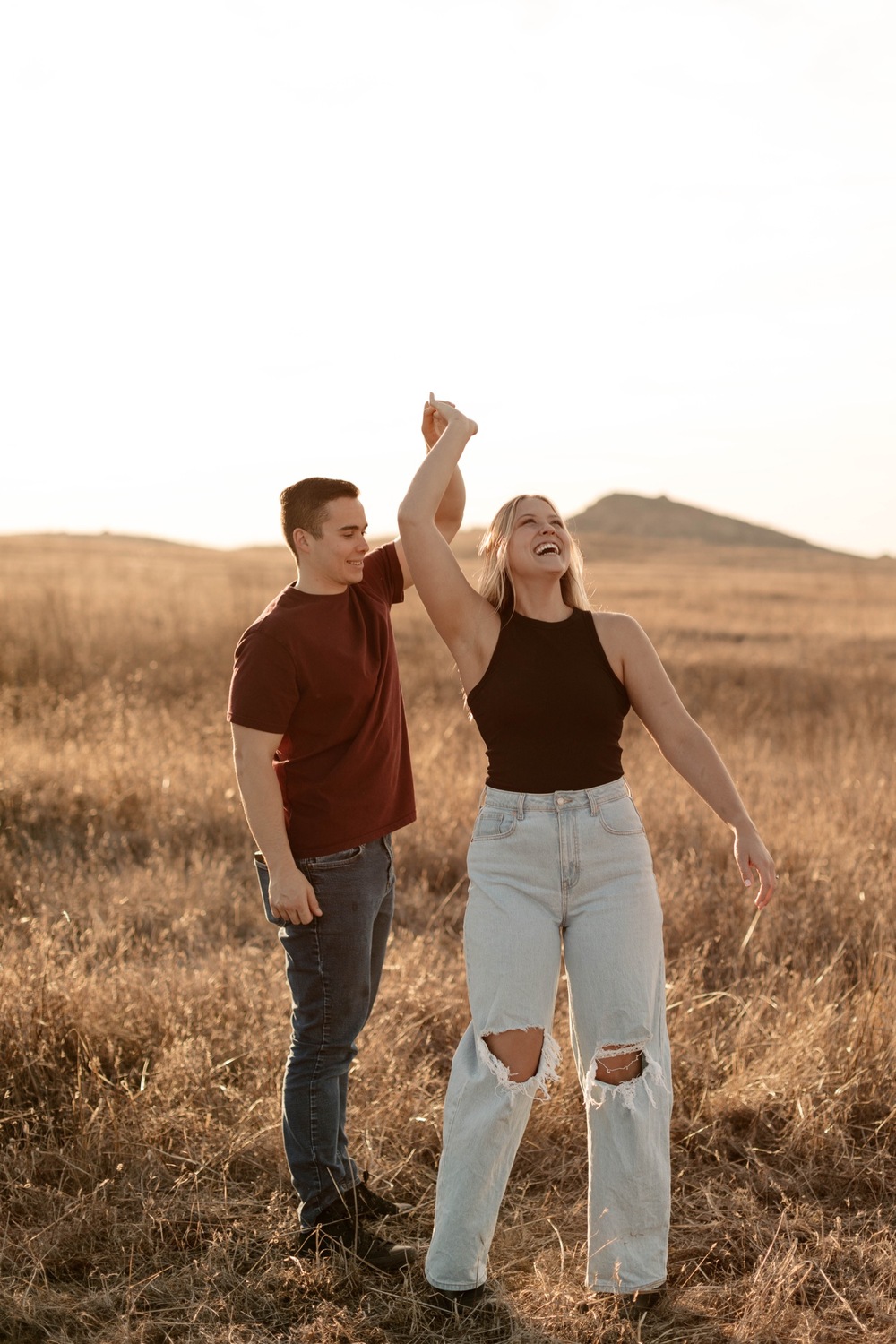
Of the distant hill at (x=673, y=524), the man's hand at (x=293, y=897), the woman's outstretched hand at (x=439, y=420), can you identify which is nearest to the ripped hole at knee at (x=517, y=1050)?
the man's hand at (x=293, y=897)

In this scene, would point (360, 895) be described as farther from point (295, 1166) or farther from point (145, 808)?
point (145, 808)

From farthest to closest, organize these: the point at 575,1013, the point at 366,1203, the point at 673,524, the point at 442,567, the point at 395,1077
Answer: the point at 673,524 < the point at 395,1077 < the point at 366,1203 < the point at 442,567 < the point at 575,1013

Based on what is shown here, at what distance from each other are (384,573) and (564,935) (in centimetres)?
124

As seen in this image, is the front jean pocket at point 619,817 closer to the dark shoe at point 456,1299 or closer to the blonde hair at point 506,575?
the blonde hair at point 506,575

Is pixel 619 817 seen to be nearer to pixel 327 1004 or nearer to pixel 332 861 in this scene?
pixel 332 861

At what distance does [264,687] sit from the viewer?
303 centimetres

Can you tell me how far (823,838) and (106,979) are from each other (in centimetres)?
395

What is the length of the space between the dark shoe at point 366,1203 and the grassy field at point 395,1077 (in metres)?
0.08

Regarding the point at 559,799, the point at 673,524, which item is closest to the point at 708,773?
the point at 559,799

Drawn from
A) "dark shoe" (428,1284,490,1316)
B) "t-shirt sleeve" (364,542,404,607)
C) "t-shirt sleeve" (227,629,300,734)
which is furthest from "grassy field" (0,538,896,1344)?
"t-shirt sleeve" (227,629,300,734)

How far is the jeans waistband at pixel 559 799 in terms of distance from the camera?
2955 millimetres

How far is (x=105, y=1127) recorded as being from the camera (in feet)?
12.2

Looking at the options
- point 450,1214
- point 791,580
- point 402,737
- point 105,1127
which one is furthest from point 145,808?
point 791,580

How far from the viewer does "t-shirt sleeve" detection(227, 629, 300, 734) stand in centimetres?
302
